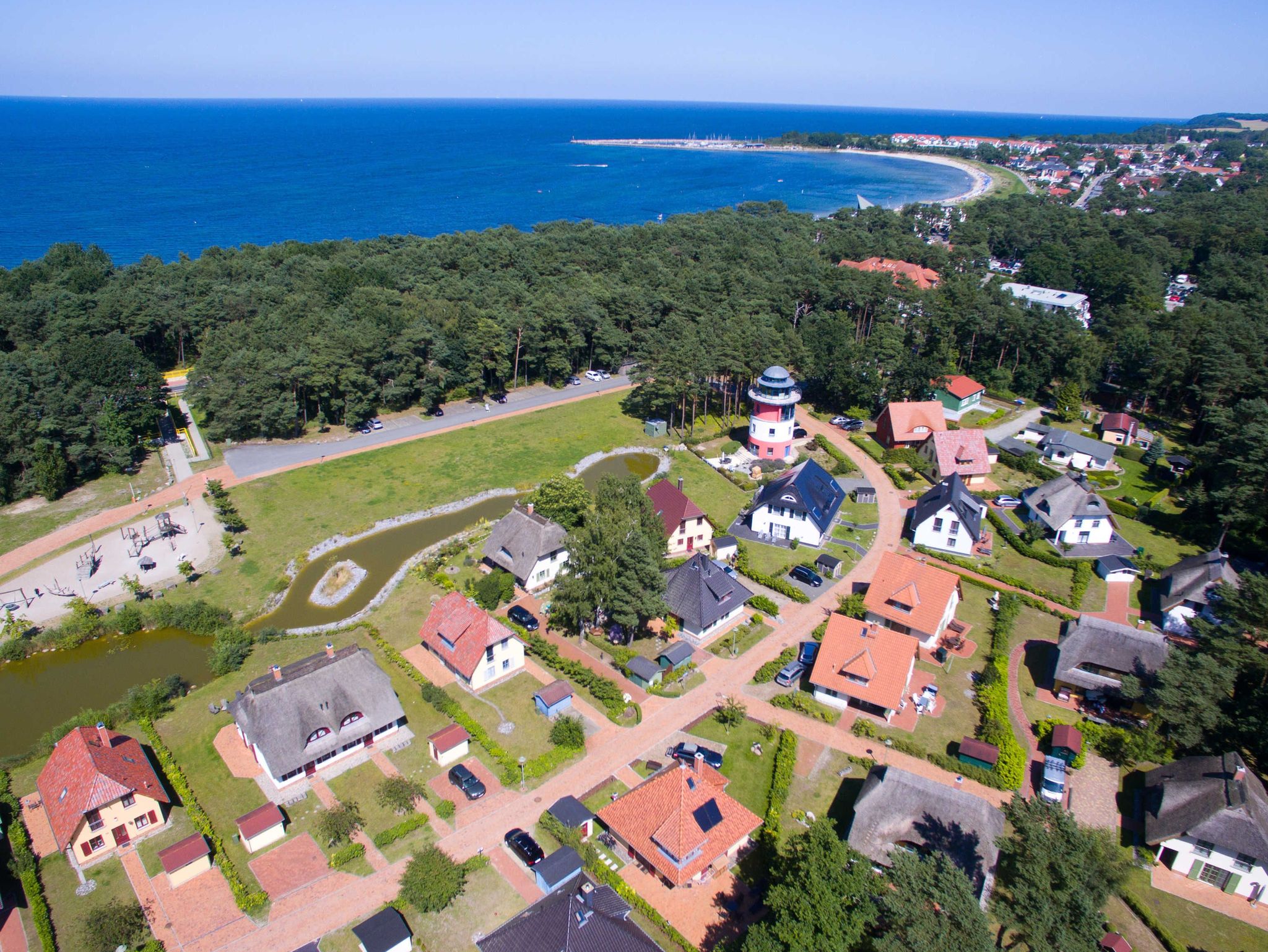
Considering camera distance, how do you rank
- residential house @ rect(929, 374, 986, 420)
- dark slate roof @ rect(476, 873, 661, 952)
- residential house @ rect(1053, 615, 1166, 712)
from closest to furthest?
dark slate roof @ rect(476, 873, 661, 952)
residential house @ rect(1053, 615, 1166, 712)
residential house @ rect(929, 374, 986, 420)

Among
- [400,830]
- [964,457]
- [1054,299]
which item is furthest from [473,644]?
[1054,299]

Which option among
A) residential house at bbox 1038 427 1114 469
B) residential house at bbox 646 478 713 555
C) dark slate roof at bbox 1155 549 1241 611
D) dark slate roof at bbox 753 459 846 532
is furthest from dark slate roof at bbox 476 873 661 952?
residential house at bbox 1038 427 1114 469

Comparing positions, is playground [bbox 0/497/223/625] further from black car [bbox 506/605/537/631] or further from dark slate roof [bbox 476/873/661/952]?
dark slate roof [bbox 476/873/661/952]

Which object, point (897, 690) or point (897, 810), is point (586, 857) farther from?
point (897, 690)

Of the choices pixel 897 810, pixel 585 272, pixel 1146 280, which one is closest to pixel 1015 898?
pixel 897 810

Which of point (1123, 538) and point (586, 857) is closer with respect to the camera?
point (586, 857)

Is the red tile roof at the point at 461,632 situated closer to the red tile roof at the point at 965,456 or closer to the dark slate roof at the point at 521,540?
the dark slate roof at the point at 521,540
